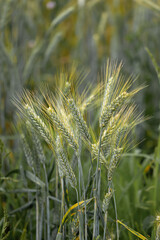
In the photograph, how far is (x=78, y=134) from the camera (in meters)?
0.68

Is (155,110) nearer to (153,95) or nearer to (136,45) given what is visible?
(153,95)

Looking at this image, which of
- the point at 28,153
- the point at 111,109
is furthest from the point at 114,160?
the point at 28,153

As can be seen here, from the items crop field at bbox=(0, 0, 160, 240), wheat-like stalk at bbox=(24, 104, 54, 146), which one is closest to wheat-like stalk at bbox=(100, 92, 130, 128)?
crop field at bbox=(0, 0, 160, 240)

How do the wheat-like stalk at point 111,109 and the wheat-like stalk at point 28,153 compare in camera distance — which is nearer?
the wheat-like stalk at point 111,109

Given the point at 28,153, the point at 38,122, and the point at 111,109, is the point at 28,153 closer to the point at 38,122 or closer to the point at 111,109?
the point at 38,122

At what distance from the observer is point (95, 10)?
2500 mm

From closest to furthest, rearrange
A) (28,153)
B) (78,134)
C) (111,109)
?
(111,109) → (78,134) → (28,153)

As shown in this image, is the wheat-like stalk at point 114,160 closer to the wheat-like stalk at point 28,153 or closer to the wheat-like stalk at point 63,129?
the wheat-like stalk at point 63,129

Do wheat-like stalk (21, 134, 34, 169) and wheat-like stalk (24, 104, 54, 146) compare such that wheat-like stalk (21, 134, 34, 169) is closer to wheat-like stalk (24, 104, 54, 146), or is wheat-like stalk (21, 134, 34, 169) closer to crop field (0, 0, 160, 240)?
crop field (0, 0, 160, 240)

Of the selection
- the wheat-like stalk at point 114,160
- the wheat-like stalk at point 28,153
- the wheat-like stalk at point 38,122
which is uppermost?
the wheat-like stalk at point 38,122

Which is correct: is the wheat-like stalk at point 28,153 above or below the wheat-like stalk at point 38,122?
below

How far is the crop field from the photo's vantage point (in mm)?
643

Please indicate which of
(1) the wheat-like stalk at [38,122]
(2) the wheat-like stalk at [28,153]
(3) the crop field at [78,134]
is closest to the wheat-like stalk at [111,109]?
(3) the crop field at [78,134]

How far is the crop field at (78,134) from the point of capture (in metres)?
0.64
